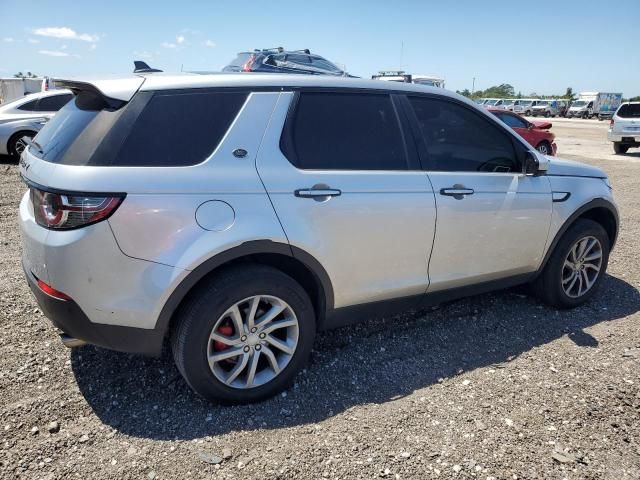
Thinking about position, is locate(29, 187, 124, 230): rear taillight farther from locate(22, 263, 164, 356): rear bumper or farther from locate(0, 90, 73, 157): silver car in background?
locate(0, 90, 73, 157): silver car in background

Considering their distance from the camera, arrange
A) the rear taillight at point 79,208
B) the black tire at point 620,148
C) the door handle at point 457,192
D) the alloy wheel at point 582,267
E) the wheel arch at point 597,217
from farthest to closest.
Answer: the black tire at point 620,148 < the alloy wheel at point 582,267 < the wheel arch at point 597,217 < the door handle at point 457,192 < the rear taillight at point 79,208

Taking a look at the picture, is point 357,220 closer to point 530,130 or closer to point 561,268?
point 561,268

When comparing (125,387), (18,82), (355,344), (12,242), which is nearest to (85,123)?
(125,387)

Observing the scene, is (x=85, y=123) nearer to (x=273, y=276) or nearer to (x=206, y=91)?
(x=206, y=91)

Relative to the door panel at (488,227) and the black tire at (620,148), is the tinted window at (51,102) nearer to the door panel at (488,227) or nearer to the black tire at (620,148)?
the door panel at (488,227)

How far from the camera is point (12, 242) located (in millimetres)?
5348

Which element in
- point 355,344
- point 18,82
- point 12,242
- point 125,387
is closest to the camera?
point 125,387

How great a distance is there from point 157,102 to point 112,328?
1167mm

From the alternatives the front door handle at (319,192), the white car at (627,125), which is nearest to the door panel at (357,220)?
the front door handle at (319,192)

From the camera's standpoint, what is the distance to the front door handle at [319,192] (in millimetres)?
2635

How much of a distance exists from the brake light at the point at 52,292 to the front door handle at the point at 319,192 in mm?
1261

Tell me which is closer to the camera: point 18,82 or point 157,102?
point 157,102

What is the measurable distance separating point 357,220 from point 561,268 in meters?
2.14

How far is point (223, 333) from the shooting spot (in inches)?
103
